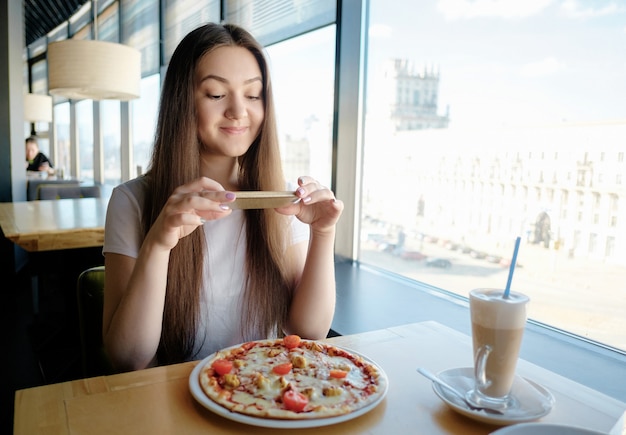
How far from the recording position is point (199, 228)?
4.47 ft

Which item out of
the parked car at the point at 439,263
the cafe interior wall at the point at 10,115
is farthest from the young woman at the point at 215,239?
the cafe interior wall at the point at 10,115

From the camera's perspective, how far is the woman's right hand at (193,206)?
0.98m

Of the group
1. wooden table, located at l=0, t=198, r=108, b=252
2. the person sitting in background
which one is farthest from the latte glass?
the person sitting in background

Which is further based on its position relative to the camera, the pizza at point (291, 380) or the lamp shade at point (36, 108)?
the lamp shade at point (36, 108)

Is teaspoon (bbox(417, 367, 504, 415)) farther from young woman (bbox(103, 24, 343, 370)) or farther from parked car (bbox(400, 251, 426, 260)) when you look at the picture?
parked car (bbox(400, 251, 426, 260))

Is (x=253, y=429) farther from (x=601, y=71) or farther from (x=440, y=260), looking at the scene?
(x=440, y=260)

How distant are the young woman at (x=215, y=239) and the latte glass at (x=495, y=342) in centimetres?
44

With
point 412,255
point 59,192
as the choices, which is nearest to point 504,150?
point 412,255

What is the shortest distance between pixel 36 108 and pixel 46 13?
276 cm

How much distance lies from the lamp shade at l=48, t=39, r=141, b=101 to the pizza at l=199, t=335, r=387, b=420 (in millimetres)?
2752

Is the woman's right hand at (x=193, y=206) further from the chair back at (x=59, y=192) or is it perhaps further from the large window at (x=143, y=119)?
the large window at (x=143, y=119)

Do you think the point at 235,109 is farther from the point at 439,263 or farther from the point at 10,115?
the point at 10,115

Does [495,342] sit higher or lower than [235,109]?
lower

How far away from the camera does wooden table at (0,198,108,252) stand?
246 centimetres
